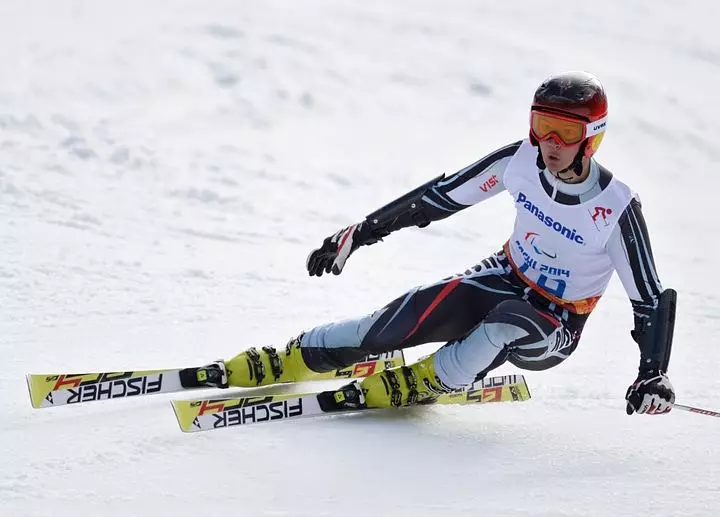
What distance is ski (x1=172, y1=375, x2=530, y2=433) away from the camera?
116 inches

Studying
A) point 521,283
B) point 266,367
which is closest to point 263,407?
point 266,367

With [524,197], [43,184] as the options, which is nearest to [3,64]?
[43,184]

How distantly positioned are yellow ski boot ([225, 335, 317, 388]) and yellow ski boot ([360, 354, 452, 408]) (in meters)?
0.29

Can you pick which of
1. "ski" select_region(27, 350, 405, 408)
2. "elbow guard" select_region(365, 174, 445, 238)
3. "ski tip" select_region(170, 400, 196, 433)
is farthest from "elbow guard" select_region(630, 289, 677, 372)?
"ski" select_region(27, 350, 405, 408)

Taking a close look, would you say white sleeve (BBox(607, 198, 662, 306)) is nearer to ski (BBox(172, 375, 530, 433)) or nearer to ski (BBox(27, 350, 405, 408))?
ski (BBox(172, 375, 530, 433))

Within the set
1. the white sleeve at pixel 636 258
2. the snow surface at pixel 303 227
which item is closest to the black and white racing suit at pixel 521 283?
the white sleeve at pixel 636 258

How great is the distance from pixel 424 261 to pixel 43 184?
7.66 ft

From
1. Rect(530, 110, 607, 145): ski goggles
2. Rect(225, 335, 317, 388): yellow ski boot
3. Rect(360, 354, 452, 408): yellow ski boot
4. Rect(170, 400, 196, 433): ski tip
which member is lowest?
Rect(170, 400, 196, 433): ski tip

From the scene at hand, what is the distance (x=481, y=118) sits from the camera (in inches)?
340

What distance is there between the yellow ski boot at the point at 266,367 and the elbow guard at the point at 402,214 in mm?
471

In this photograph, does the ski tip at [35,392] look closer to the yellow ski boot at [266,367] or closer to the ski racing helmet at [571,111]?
the yellow ski boot at [266,367]

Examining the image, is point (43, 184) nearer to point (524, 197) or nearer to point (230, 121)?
point (230, 121)

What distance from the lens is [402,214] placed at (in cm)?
335

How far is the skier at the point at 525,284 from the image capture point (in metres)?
2.86
